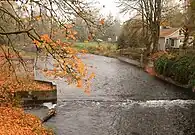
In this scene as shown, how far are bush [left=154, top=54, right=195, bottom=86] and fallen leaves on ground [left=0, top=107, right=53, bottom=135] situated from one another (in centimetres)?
1409

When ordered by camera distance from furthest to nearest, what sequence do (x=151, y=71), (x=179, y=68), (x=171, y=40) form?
(x=171, y=40), (x=151, y=71), (x=179, y=68)

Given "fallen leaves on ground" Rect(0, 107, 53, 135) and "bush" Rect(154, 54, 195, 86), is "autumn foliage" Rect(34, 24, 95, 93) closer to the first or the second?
"fallen leaves on ground" Rect(0, 107, 53, 135)

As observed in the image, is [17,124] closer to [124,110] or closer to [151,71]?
[124,110]

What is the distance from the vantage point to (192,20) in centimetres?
2755

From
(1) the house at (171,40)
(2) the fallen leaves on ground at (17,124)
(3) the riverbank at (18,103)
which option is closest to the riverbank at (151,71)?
(1) the house at (171,40)

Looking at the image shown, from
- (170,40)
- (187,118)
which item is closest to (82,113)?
(187,118)

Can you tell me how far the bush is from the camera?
80.1ft

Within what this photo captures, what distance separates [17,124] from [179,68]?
16.8 m

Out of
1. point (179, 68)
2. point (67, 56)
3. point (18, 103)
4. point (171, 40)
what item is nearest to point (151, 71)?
point (179, 68)

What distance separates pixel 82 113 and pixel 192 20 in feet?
51.3

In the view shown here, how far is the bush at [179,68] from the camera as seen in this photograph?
24.4 m

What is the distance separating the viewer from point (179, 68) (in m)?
25.9

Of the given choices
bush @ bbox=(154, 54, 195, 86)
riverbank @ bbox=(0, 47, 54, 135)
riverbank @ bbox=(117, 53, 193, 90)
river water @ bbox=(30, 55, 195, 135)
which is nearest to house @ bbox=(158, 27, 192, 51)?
riverbank @ bbox=(117, 53, 193, 90)

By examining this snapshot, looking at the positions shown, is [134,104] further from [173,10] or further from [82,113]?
[173,10]
